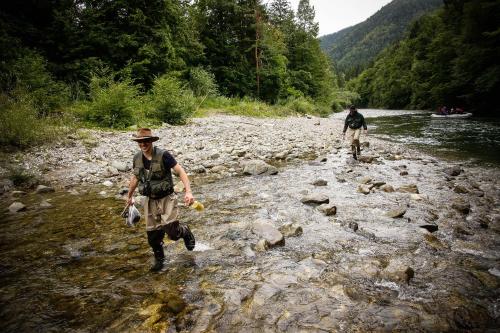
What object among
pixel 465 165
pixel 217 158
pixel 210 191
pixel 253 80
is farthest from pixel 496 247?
pixel 253 80

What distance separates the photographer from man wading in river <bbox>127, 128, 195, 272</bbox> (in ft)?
14.4

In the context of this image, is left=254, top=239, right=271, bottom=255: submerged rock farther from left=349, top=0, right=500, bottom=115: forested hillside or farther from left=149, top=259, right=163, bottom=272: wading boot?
left=349, top=0, right=500, bottom=115: forested hillside

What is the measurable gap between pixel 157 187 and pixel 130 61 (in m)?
20.8

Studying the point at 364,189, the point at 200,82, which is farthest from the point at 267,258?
the point at 200,82

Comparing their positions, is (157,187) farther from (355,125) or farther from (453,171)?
(355,125)

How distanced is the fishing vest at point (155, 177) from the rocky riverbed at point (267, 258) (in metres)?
1.20

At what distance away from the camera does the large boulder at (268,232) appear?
5.23 metres

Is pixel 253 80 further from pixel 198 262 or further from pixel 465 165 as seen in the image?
pixel 198 262

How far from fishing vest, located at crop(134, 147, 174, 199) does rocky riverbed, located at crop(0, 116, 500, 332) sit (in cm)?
120

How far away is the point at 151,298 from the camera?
3.87 meters

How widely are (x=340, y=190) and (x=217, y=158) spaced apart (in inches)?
212

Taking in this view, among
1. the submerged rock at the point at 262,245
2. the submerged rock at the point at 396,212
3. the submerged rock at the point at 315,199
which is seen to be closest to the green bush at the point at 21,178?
the submerged rock at the point at 262,245

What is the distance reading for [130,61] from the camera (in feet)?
72.5

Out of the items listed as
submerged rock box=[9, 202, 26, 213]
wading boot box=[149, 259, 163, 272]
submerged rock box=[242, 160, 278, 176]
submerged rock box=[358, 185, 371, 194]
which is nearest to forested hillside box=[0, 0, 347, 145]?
submerged rock box=[9, 202, 26, 213]
